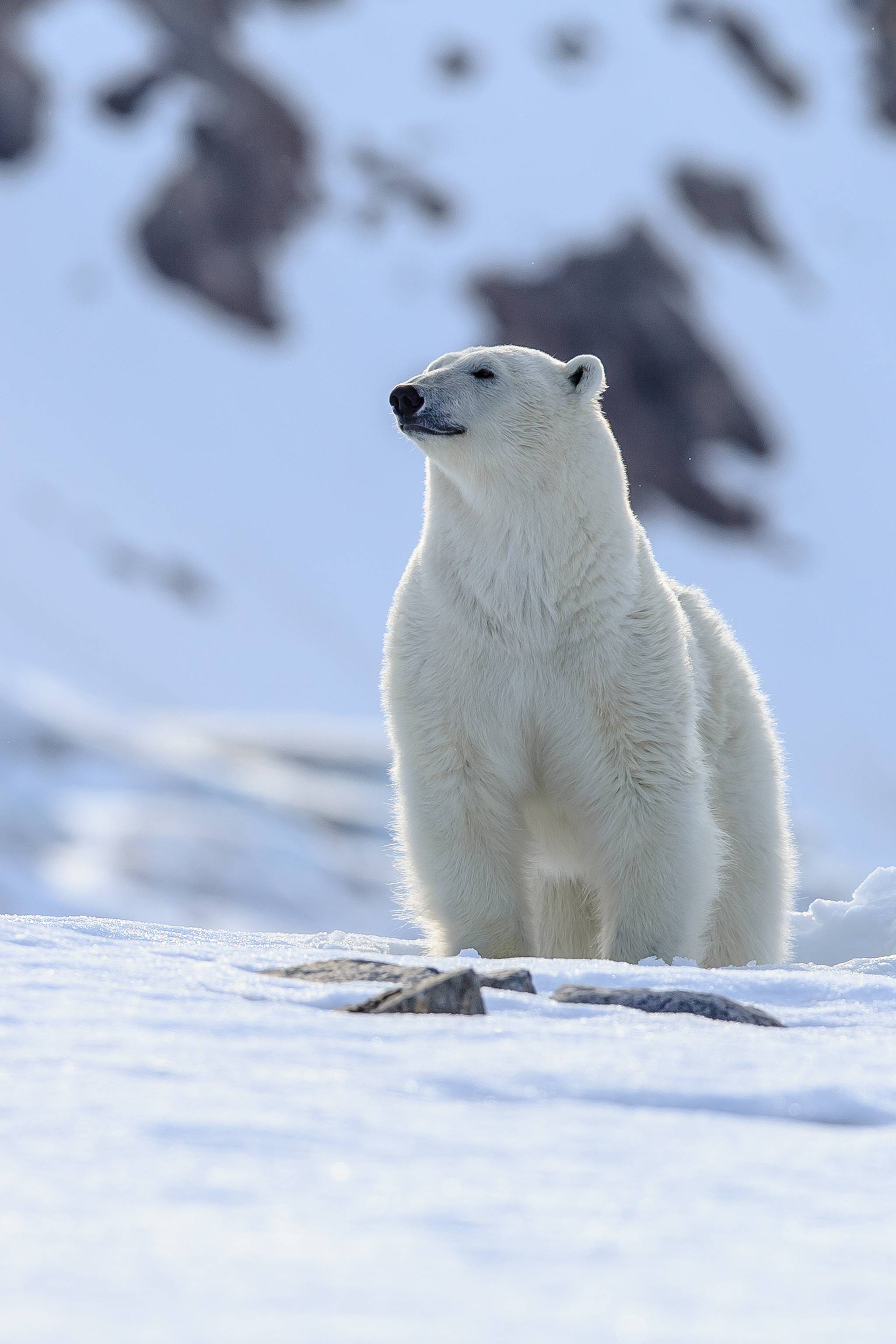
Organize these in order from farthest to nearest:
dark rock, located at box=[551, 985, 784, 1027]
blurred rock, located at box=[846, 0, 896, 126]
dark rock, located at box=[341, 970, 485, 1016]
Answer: blurred rock, located at box=[846, 0, 896, 126]
dark rock, located at box=[551, 985, 784, 1027]
dark rock, located at box=[341, 970, 485, 1016]

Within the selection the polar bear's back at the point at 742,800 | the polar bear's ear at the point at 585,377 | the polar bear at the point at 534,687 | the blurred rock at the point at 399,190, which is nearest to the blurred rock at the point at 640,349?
the blurred rock at the point at 399,190

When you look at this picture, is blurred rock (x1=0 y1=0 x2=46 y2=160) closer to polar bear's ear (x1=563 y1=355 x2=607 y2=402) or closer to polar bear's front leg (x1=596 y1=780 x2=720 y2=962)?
polar bear's ear (x1=563 y1=355 x2=607 y2=402)

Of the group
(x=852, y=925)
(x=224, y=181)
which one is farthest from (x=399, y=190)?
(x=852, y=925)

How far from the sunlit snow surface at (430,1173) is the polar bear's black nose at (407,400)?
192 cm

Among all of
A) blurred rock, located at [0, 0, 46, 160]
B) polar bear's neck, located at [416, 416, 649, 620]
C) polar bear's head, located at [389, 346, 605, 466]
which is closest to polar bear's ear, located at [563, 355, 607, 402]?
polar bear's head, located at [389, 346, 605, 466]

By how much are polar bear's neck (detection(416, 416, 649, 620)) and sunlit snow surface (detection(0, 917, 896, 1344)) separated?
62.5 inches

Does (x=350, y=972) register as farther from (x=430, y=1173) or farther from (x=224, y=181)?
(x=224, y=181)

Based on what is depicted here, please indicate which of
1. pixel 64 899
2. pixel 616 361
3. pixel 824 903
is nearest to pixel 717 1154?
pixel 824 903

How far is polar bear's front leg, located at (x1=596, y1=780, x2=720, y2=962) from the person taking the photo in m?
3.83

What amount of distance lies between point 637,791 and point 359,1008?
1576mm

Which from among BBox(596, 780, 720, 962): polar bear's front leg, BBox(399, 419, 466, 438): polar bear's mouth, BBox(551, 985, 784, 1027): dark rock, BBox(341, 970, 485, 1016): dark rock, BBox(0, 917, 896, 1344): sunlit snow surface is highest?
BBox(399, 419, 466, 438): polar bear's mouth

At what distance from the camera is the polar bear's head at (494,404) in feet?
13.0

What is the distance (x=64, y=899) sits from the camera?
11023 mm

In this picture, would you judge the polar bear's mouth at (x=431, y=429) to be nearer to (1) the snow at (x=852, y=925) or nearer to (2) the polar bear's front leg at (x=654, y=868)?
(2) the polar bear's front leg at (x=654, y=868)
